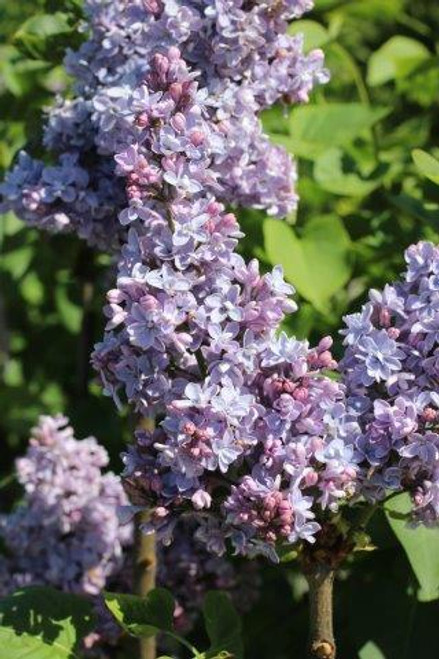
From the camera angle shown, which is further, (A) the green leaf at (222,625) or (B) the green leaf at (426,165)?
(B) the green leaf at (426,165)

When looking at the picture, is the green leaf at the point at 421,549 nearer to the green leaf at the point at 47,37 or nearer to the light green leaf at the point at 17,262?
the green leaf at the point at 47,37

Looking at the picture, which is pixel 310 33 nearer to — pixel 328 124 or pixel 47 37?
pixel 328 124

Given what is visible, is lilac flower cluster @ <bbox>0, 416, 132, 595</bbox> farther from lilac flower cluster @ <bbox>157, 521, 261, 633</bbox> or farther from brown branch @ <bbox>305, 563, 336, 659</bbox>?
brown branch @ <bbox>305, 563, 336, 659</bbox>

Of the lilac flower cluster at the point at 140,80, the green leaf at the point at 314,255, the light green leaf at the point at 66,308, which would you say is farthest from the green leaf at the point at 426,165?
the light green leaf at the point at 66,308

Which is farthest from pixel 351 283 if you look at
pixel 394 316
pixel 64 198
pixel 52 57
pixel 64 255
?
pixel 394 316

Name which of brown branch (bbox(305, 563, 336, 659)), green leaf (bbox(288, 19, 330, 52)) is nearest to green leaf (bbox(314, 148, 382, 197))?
green leaf (bbox(288, 19, 330, 52))
